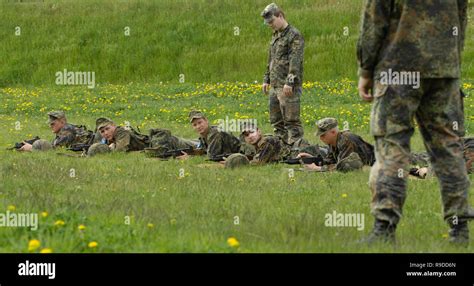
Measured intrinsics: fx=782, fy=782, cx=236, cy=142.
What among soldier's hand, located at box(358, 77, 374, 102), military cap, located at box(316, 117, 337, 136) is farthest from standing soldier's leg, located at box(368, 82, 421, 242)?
military cap, located at box(316, 117, 337, 136)

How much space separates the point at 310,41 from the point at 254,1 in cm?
762

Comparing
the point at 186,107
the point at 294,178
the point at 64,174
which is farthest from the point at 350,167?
the point at 186,107

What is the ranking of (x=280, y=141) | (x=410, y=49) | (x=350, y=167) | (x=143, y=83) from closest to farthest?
(x=410, y=49) → (x=350, y=167) → (x=280, y=141) → (x=143, y=83)

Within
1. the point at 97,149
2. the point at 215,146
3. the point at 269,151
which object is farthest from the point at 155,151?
the point at 269,151

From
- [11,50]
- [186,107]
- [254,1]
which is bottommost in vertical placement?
[186,107]

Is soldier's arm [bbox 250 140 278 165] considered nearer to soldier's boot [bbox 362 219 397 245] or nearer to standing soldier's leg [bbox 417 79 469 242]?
standing soldier's leg [bbox 417 79 469 242]

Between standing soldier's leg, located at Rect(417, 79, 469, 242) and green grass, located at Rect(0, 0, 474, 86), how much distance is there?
75.8ft

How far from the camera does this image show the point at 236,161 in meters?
11.5

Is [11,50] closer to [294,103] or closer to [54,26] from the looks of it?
[54,26]

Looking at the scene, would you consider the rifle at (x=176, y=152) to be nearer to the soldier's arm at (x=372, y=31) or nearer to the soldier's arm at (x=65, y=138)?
the soldier's arm at (x=65, y=138)

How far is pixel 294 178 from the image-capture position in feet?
33.5

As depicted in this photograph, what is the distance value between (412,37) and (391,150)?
2.76 ft

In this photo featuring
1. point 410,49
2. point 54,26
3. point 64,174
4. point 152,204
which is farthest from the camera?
point 54,26

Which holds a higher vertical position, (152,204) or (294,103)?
(294,103)
